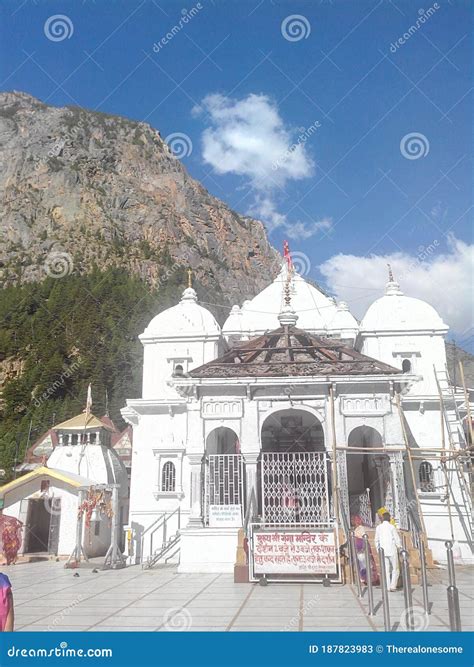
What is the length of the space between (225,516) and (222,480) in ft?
4.13

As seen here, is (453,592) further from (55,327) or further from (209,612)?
(55,327)

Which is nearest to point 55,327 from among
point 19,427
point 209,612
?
point 19,427

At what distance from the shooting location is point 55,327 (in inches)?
3061

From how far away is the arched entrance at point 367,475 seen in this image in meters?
16.5

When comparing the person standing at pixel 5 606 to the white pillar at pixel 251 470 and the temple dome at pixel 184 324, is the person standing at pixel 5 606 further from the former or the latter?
the temple dome at pixel 184 324

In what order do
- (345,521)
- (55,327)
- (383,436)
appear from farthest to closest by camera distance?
1. (55,327)
2. (383,436)
3. (345,521)

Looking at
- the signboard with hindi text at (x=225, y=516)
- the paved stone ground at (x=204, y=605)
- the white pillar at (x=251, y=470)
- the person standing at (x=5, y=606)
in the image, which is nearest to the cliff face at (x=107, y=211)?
the white pillar at (x=251, y=470)

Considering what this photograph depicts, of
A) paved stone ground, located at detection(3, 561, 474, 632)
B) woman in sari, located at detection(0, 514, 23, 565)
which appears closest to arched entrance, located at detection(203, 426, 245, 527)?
paved stone ground, located at detection(3, 561, 474, 632)

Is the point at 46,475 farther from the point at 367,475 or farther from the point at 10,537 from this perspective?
the point at 367,475

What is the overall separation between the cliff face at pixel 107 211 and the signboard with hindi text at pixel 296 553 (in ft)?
264

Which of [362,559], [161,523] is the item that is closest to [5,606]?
[362,559]

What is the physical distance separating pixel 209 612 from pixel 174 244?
324 ft

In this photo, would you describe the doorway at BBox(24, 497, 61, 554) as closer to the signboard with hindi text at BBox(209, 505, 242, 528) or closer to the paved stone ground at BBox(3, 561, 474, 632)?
the paved stone ground at BBox(3, 561, 474, 632)

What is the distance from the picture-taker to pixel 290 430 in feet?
67.4
